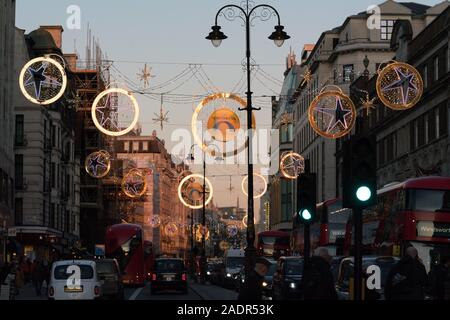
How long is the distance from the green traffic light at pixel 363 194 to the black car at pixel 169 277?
3459cm

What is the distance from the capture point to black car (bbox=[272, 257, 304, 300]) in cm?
2977

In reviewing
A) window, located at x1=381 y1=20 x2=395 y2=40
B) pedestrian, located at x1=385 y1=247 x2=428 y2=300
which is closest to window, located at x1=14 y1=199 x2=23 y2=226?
window, located at x1=381 y1=20 x2=395 y2=40

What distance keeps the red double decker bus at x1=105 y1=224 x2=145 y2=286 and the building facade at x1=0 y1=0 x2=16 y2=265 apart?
5.99 m

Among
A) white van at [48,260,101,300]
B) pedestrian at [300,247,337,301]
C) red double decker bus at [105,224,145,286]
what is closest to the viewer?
pedestrian at [300,247,337,301]

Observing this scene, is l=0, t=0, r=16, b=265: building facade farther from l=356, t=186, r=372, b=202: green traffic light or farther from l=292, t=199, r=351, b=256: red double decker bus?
l=356, t=186, r=372, b=202: green traffic light

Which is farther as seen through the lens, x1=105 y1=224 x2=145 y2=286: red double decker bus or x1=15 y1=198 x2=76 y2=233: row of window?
x1=15 y1=198 x2=76 y2=233: row of window

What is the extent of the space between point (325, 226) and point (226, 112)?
54.3ft

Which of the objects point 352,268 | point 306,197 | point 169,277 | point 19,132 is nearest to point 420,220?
point 306,197

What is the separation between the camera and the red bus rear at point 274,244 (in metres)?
65.5

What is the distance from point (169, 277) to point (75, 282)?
62.2 feet

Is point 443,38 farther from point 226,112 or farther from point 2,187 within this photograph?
point 226,112

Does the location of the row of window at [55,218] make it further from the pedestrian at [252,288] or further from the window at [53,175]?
the pedestrian at [252,288]

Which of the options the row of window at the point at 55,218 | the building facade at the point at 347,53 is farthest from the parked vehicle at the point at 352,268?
the building facade at the point at 347,53
